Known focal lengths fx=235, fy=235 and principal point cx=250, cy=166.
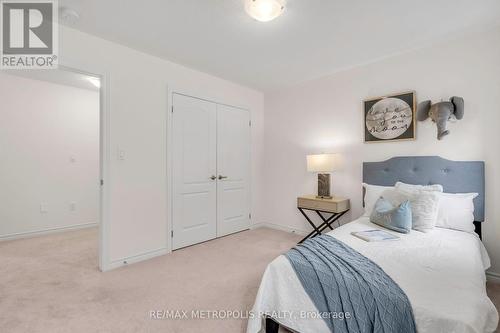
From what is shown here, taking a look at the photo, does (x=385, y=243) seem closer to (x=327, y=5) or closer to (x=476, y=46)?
(x=327, y=5)

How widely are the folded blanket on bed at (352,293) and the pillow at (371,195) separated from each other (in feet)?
4.06

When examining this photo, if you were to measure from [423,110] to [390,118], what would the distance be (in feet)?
1.09

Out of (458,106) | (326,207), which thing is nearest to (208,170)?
(326,207)

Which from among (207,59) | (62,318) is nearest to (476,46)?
(207,59)

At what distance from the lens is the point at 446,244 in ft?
5.72

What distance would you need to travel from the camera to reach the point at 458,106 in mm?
2350

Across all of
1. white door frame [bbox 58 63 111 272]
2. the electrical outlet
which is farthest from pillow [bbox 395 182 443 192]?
the electrical outlet

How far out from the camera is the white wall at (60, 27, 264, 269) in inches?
96.7

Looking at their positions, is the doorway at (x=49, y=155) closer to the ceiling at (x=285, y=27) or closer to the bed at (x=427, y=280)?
the ceiling at (x=285, y=27)

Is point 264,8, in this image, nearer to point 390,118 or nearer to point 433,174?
point 390,118

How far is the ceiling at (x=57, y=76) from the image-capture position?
Answer: 3.31m

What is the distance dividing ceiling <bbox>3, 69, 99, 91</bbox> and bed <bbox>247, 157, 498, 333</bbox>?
11.8ft

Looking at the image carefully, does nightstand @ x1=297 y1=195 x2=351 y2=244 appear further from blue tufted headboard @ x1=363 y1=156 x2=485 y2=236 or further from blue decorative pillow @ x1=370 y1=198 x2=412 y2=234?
blue decorative pillow @ x1=370 y1=198 x2=412 y2=234

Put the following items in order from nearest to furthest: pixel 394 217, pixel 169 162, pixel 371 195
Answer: pixel 394 217
pixel 371 195
pixel 169 162
